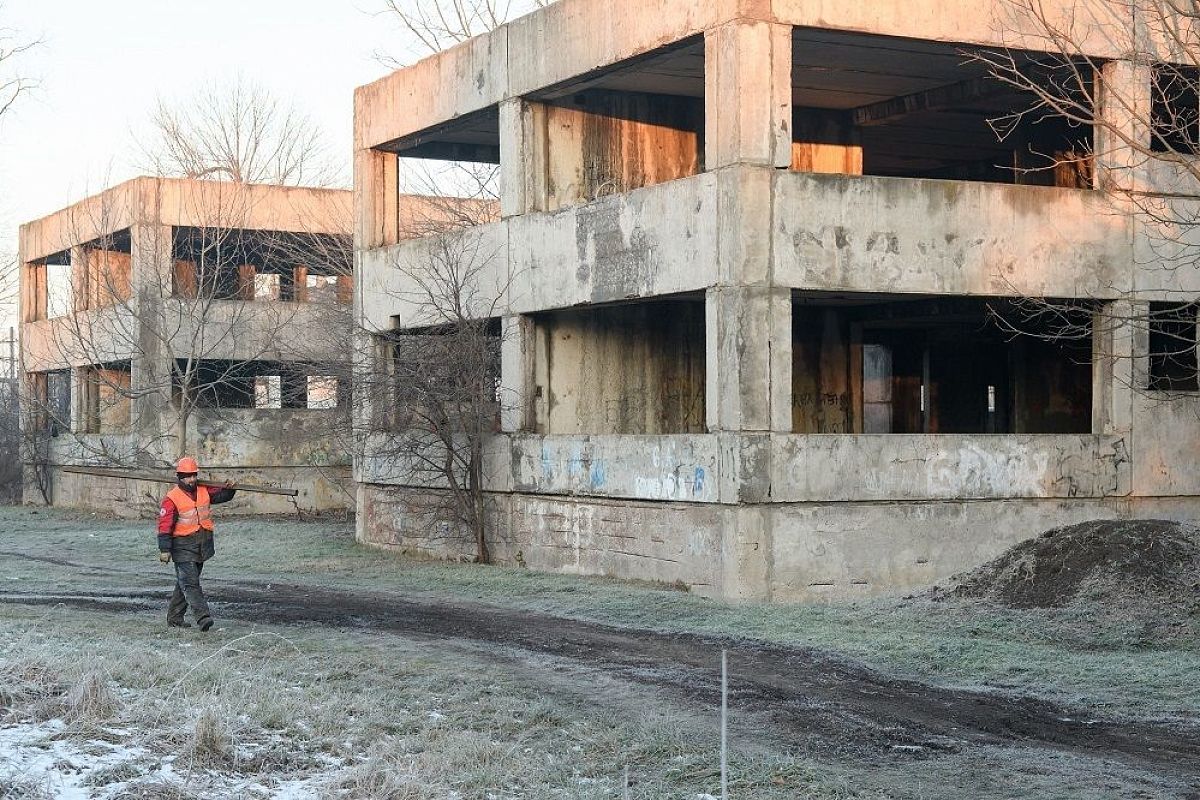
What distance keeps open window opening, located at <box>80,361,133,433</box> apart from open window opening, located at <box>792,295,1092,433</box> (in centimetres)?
1901

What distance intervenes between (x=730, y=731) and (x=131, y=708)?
4.10 metres

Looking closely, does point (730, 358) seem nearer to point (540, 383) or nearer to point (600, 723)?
point (540, 383)

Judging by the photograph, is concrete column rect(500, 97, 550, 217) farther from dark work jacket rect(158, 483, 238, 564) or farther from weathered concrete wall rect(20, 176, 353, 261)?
weathered concrete wall rect(20, 176, 353, 261)

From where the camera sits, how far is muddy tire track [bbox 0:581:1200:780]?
10.7 meters

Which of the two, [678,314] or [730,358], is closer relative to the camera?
[730,358]

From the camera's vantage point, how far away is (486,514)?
2316 centimetres

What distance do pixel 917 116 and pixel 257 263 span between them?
76.9ft

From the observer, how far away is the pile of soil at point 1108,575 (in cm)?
1523

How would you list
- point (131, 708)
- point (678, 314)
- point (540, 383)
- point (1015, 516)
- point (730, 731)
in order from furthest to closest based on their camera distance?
point (678, 314) < point (540, 383) < point (1015, 516) < point (730, 731) < point (131, 708)

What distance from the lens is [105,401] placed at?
3919 centimetres

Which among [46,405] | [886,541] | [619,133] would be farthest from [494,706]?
[46,405]

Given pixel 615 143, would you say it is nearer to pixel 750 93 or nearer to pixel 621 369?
pixel 621 369

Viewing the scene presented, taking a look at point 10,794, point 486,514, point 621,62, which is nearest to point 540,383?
point 486,514

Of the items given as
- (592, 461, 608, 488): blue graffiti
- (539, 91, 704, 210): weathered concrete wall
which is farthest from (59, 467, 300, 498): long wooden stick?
(539, 91, 704, 210): weathered concrete wall
